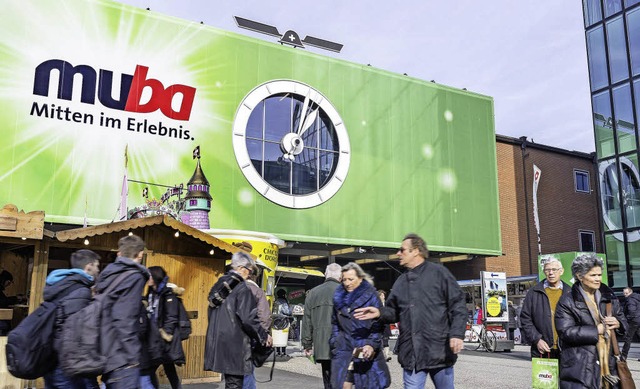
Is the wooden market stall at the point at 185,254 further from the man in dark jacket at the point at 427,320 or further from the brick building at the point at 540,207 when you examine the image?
the brick building at the point at 540,207

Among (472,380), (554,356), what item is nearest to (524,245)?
(472,380)

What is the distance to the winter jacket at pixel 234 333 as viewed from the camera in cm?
601

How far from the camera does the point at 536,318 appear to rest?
23.3 feet

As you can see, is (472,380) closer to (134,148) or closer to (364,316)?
(364,316)

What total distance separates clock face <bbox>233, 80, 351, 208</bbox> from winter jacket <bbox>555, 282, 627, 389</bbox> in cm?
1993

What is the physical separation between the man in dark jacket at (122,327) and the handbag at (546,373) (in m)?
3.96

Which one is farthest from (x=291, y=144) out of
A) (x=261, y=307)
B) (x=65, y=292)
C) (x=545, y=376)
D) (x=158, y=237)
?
(x=65, y=292)

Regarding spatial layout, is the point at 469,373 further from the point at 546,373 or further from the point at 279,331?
the point at 546,373

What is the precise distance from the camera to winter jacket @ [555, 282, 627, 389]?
4.91 m

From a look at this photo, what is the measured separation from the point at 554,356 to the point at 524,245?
27344 mm

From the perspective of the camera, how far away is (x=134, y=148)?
22.3m

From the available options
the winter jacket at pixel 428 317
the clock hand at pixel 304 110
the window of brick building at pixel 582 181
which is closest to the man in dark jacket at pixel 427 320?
the winter jacket at pixel 428 317

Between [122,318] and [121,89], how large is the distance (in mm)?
19082

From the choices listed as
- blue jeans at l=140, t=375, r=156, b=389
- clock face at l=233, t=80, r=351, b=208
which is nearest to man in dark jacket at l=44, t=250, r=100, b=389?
blue jeans at l=140, t=375, r=156, b=389
